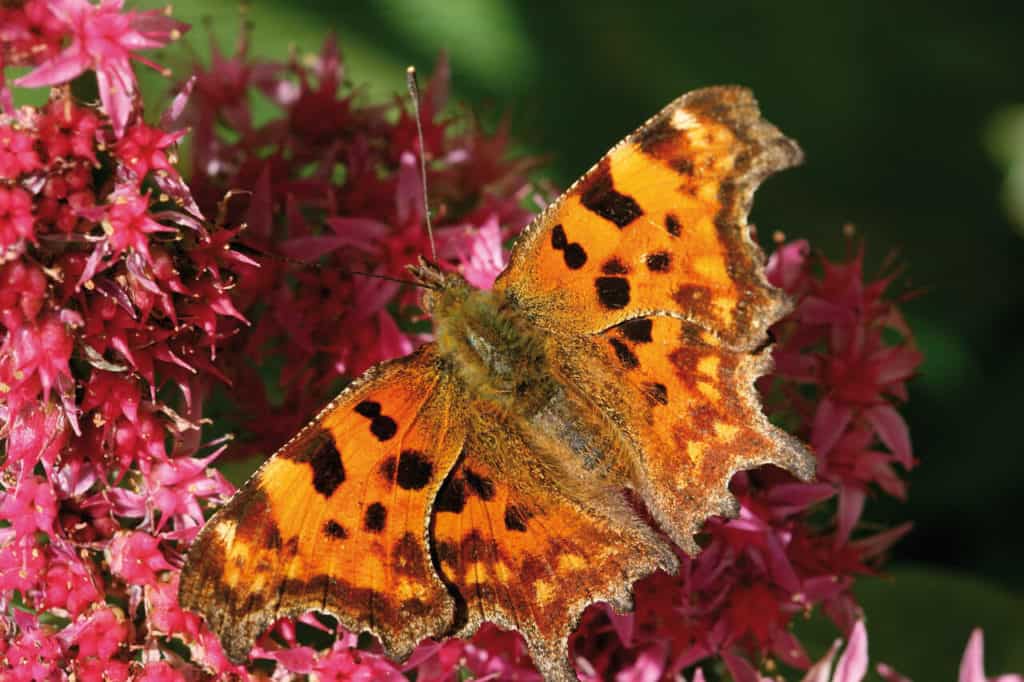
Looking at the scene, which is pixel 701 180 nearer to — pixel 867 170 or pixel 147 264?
pixel 147 264

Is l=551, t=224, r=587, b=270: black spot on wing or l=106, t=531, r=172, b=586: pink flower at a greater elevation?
l=551, t=224, r=587, b=270: black spot on wing

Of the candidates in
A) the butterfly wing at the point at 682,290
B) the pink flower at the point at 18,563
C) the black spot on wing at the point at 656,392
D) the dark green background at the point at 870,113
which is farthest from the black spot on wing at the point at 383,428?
the dark green background at the point at 870,113

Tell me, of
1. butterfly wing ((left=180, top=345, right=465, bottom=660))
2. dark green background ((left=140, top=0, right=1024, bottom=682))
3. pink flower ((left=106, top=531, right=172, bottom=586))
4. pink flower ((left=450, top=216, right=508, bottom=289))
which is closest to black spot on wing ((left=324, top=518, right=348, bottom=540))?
butterfly wing ((left=180, top=345, right=465, bottom=660))

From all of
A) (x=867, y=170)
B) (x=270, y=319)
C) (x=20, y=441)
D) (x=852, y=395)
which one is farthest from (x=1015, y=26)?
(x=20, y=441)

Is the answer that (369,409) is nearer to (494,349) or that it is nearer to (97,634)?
(494,349)

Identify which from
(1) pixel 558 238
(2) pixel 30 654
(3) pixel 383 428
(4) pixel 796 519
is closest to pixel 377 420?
(3) pixel 383 428

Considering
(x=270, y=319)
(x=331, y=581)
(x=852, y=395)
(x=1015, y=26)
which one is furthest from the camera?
(x=1015, y=26)

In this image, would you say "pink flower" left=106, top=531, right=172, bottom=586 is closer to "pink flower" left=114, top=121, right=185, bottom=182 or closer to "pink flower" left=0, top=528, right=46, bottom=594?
"pink flower" left=0, top=528, right=46, bottom=594

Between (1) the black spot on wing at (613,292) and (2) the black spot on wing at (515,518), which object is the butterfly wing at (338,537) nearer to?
(2) the black spot on wing at (515,518)
